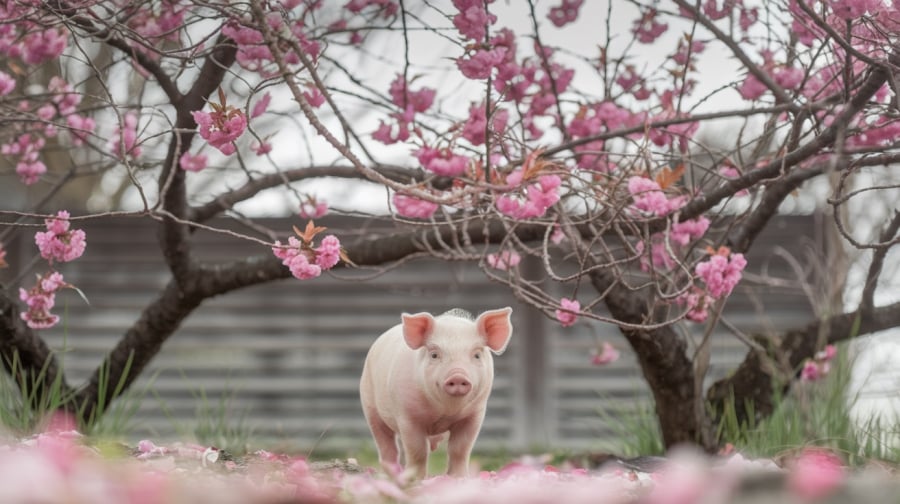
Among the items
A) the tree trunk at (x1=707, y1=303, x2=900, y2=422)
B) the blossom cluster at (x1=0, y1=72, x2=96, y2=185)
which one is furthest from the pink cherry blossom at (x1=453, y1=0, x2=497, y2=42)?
the tree trunk at (x1=707, y1=303, x2=900, y2=422)

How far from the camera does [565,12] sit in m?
3.59

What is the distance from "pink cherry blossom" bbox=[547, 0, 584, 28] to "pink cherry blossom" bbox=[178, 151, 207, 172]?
143 cm

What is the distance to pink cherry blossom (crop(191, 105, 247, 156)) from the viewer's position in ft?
7.86

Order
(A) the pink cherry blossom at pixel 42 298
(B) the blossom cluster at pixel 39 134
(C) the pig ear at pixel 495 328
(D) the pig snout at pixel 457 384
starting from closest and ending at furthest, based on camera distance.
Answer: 1. (D) the pig snout at pixel 457 384
2. (C) the pig ear at pixel 495 328
3. (A) the pink cherry blossom at pixel 42 298
4. (B) the blossom cluster at pixel 39 134

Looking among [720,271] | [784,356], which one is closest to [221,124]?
[720,271]

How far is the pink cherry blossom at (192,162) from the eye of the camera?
142 inches

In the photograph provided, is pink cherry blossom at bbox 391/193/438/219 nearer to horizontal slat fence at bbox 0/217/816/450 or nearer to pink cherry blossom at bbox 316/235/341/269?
pink cherry blossom at bbox 316/235/341/269

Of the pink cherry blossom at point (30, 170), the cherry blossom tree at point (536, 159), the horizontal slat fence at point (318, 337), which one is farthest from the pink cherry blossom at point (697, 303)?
the horizontal slat fence at point (318, 337)

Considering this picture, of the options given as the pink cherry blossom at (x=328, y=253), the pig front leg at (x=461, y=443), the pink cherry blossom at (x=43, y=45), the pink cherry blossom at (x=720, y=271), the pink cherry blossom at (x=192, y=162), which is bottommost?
the pig front leg at (x=461, y=443)

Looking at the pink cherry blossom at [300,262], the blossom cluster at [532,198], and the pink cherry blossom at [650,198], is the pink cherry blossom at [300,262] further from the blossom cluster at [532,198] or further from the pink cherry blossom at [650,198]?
the pink cherry blossom at [650,198]

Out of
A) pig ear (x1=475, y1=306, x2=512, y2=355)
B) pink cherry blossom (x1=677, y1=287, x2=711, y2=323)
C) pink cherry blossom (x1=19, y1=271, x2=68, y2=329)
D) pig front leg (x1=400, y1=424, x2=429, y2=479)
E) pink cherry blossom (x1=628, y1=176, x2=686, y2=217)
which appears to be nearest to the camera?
pig ear (x1=475, y1=306, x2=512, y2=355)

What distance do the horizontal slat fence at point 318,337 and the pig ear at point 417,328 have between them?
434 centimetres

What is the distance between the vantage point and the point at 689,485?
101cm

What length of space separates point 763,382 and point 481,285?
299cm
